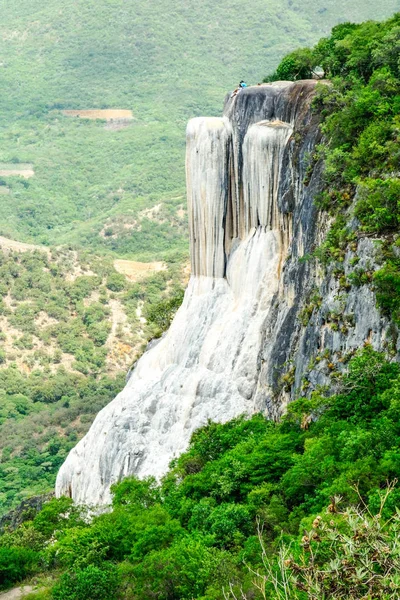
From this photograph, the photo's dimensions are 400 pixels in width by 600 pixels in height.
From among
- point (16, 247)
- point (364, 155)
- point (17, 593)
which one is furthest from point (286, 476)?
point (16, 247)

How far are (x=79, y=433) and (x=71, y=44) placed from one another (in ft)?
395

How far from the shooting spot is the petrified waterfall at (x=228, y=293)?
25281mm

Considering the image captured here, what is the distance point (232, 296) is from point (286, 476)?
856 centimetres

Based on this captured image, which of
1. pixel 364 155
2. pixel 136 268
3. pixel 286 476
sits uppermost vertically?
pixel 364 155

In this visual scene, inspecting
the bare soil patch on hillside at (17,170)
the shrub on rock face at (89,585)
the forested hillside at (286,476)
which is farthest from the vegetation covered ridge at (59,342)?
the bare soil patch on hillside at (17,170)

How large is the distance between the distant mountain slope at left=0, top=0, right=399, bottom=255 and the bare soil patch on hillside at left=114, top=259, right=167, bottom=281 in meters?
32.1

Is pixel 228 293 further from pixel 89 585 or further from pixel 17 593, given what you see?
pixel 89 585

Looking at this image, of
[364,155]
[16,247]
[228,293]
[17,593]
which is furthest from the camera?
[16,247]

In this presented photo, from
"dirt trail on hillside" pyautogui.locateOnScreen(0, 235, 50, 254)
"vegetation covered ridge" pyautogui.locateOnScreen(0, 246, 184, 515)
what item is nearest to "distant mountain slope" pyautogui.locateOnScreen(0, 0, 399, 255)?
"dirt trail on hillside" pyautogui.locateOnScreen(0, 235, 50, 254)

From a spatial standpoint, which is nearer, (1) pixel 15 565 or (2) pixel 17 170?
(1) pixel 15 565

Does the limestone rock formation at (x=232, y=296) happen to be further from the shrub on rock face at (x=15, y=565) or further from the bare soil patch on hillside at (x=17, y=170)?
the bare soil patch on hillside at (x=17, y=170)

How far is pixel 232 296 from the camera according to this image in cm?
2780

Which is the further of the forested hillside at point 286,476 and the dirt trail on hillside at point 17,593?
the dirt trail on hillside at point 17,593

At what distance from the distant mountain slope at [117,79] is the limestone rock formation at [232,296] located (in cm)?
9285
